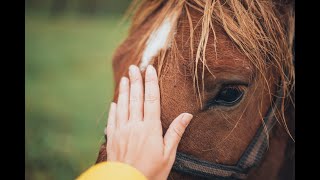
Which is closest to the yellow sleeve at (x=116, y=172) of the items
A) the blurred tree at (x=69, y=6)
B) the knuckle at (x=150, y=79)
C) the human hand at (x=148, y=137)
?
the human hand at (x=148, y=137)

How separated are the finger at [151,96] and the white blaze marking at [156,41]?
0.03 metres

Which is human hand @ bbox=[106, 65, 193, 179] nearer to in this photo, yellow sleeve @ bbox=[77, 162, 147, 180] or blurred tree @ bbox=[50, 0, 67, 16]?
yellow sleeve @ bbox=[77, 162, 147, 180]

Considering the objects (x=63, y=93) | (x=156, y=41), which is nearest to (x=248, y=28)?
(x=156, y=41)

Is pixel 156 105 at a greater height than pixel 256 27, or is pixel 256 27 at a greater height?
pixel 256 27

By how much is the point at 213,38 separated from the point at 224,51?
0.05 m

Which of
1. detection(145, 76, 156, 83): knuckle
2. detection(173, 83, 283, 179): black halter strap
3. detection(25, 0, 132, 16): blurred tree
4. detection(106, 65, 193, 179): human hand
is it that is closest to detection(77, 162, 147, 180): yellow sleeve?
detection(106, 65, 193, 179): human hand

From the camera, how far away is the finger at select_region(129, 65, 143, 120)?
3.89ft

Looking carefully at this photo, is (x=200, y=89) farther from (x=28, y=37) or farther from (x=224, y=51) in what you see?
(x=28, y=37)

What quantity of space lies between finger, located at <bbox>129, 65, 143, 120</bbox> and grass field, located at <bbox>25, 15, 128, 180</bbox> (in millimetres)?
100

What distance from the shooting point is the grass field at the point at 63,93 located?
49.6 inches

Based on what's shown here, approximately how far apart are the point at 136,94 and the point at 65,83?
0.79 ft

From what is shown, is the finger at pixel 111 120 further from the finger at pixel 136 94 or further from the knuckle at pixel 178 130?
the knuckle at pixel 178 130

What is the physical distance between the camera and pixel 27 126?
4.16 ft
